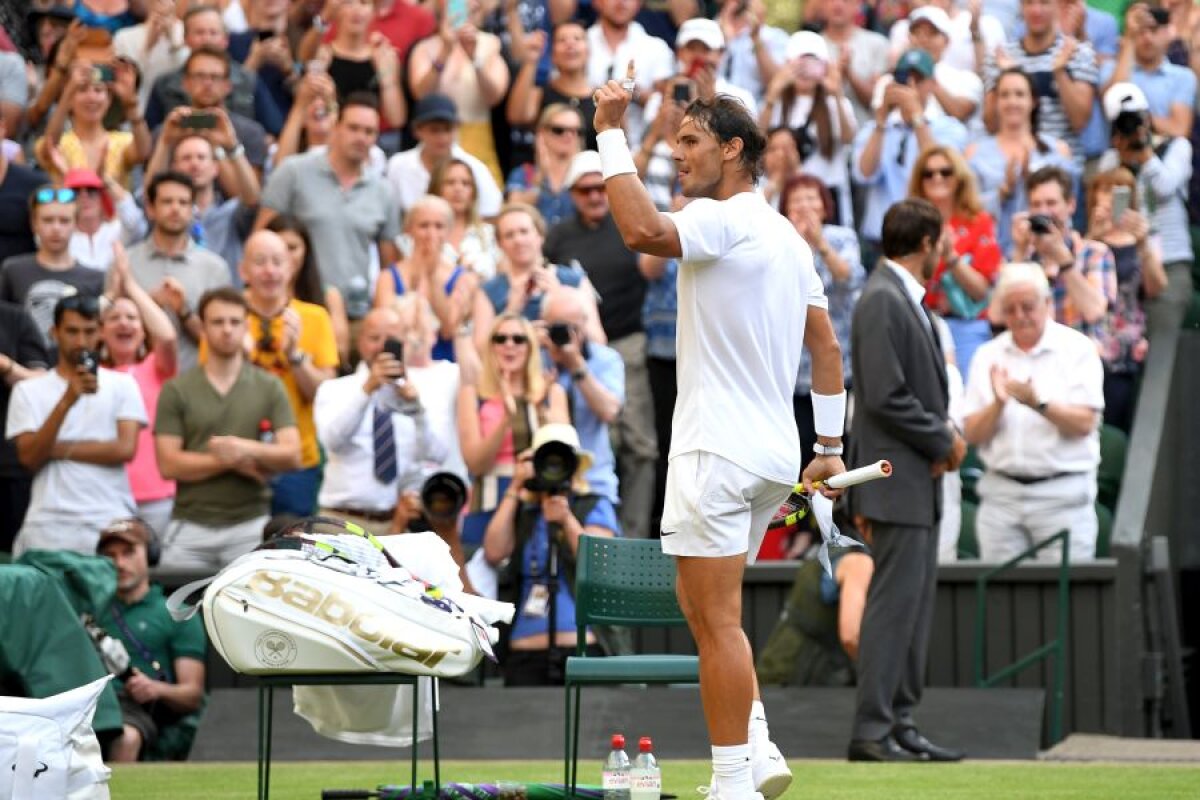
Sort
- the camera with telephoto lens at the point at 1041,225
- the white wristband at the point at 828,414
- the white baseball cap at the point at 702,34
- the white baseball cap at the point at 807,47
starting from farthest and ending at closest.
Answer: the white baseball cap at the point at 702,34 < the white baseball cap at the point at 807,47 < the camera with telephoto lens at the point at 1041,225 < the white wristband at the point at 828,414

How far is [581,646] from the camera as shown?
338 inches

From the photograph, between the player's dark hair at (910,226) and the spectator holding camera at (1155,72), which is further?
the spectator holding camera at (1155,72)

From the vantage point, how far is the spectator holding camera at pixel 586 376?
11.8 metres

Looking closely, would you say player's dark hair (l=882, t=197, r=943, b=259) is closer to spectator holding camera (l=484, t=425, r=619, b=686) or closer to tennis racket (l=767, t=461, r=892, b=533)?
spectator holding camera (l=484, t=425, r=619, b=686)

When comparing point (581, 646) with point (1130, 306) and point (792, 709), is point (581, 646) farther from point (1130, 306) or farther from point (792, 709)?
point (1130, 306)

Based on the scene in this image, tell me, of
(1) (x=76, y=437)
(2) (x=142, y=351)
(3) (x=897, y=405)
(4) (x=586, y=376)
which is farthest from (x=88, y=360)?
(3) (x=897, y=405)

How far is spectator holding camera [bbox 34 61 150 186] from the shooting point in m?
14.5

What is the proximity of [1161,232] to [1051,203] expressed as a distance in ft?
3.86

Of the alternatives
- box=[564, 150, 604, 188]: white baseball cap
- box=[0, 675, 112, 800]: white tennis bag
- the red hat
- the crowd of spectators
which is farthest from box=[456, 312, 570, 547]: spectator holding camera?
box=[0, 675, 112, 800]: white tennis bag

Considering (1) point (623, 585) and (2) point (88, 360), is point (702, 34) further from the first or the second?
(1) point (623, 585)

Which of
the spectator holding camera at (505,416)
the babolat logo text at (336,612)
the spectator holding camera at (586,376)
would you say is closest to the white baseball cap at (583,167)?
the spectator holding camera at (586,376)

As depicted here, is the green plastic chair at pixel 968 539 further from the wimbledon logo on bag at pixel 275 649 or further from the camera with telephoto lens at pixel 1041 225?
the wimbledon logo on bag at pixel 275 649

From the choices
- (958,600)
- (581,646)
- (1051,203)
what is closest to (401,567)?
(581,646)

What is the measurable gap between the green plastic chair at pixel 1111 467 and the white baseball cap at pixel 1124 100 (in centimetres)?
209
